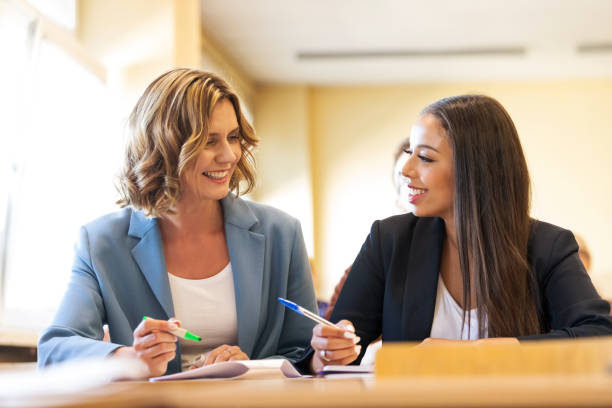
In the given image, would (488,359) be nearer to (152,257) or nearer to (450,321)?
(450,321)

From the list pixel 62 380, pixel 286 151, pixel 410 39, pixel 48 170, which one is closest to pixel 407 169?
pixel 62 380

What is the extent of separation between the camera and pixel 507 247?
1.64 metres

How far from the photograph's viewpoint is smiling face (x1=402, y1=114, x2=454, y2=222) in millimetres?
1713

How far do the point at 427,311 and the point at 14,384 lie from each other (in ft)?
3.69

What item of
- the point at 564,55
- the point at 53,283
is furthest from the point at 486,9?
the point at 53,283

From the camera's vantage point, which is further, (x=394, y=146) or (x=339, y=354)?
(x=394, y=146)

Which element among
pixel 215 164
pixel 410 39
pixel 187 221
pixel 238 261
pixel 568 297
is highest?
pixel 410 39

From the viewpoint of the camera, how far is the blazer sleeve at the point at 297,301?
74.5 inches

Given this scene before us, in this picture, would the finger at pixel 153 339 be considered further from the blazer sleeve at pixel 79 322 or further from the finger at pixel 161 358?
the blazer sleeve at pixel 79 322

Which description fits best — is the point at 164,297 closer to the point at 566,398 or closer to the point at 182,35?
the point at 566,398

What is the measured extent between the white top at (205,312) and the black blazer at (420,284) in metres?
0.28

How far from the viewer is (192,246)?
1.97 metres

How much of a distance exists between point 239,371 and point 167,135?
2.76 ft

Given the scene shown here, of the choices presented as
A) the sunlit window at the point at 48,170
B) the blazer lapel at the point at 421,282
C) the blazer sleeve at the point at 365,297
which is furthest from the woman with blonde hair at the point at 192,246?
the sunlit window at the point at 48,170
